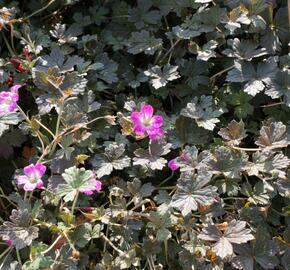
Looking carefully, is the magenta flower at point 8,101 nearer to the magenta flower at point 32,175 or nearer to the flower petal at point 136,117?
the magenta flower at point 32,175

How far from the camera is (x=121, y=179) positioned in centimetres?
187

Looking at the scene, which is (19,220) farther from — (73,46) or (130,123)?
(73,46)

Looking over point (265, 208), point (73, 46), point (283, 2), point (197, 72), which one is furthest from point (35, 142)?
point (283, 2)

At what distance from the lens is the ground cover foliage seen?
5.63ft

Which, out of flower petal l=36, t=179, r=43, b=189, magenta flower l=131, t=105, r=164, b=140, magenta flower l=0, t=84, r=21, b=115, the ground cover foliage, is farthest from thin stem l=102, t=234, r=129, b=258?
magenta flower l=0, t=84, r=21, b=115

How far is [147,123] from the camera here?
1867 millimetres

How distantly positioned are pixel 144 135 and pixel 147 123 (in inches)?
1.6

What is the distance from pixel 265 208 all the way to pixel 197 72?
57 centimetres

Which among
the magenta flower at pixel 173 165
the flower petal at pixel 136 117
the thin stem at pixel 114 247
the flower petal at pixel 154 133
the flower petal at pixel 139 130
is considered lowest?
the thin stem at pixel 114 247

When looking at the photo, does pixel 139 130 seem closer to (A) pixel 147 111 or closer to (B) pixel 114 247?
(A) pixel 147 111

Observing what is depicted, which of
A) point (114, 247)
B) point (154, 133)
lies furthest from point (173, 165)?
point (114, 247)

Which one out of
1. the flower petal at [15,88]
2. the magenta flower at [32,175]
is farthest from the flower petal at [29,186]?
the flower petal at [15,88]

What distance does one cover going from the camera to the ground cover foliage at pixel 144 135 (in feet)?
5.63

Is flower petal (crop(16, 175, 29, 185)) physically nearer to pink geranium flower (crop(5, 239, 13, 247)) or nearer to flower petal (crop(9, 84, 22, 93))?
pink geranium flower (crop(5, 239, 13, 247))
